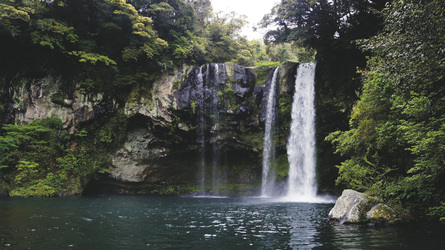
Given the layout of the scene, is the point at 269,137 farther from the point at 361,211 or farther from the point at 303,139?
the point at 361,211

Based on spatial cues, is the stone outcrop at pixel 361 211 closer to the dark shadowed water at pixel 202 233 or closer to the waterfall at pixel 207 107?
the dark shadowed water at pixel 202 233

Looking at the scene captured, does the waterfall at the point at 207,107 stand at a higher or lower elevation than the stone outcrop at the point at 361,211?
higher

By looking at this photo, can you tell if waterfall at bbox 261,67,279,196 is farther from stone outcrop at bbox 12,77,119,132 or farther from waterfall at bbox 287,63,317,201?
stone outcrop at bbox 12,77,119,132

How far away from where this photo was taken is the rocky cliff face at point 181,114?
20.3 metres

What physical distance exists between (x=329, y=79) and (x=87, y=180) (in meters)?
18.4

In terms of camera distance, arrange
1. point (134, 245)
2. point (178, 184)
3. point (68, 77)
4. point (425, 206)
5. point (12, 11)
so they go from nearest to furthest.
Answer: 1. point (134, 245)
2. point (425, 206)
3. point (12, 11)
4. point (68, 77)
5. point (178, 184)

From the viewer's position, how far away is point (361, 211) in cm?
871

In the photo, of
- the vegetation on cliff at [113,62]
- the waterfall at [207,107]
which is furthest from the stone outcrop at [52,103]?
the waterfall at [207,107]

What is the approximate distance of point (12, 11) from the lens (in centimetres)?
1698

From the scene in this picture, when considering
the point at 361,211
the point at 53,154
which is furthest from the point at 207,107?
the point at 361,211

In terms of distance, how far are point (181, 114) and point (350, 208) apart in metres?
14.5

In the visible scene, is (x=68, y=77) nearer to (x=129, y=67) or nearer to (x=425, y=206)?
(x=129, y=67)

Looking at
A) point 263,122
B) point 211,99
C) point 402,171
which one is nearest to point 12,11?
point 211,99

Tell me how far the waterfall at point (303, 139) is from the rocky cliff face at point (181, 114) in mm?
931
